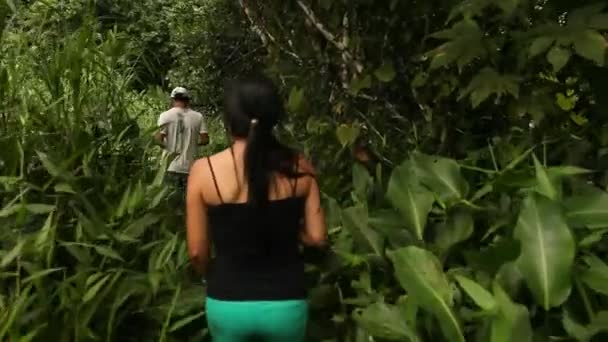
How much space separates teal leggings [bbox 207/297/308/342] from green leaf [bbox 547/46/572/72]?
46.4 inches

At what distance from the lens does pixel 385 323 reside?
129 inches

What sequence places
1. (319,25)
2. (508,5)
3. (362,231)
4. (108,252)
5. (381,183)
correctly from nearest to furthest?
(508,5)
(362,231)
(108,252)
(381,183)
(319,25)

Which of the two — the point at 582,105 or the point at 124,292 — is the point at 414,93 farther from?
the point at 124,292

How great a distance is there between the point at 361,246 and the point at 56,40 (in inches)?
79.1

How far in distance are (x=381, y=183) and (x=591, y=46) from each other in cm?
135

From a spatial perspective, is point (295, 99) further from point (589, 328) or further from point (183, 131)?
point (589, 328)

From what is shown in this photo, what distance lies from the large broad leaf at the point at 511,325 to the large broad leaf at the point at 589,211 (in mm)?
521

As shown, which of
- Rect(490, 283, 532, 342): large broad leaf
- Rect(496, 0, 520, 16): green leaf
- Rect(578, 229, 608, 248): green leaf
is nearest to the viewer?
Rect(490, 283, 532, 342): large broad leaf

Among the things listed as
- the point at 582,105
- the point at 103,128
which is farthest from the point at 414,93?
the point at 103,128

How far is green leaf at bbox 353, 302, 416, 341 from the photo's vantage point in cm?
324

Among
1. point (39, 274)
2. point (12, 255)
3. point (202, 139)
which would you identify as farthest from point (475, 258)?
point (202, 139)

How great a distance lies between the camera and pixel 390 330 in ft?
10.7

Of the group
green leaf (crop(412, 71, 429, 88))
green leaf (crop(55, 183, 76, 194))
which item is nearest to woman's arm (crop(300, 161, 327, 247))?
green leaf (crop(55, 183, 76, 194))

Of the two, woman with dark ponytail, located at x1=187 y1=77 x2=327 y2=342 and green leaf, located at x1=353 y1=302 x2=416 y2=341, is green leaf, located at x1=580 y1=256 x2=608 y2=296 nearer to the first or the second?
green leaf, located at x1=353 y1=302 x2=416 y2=341
